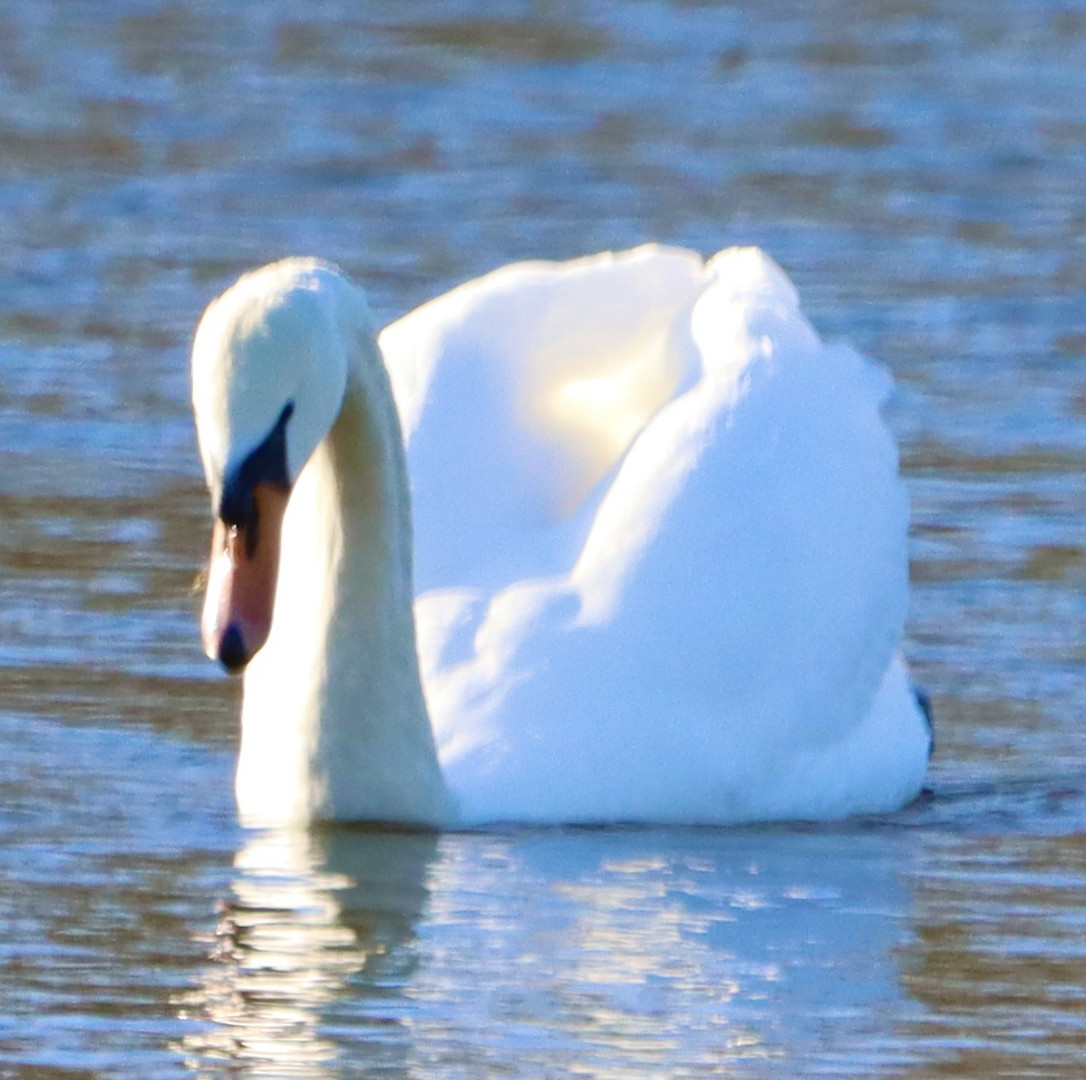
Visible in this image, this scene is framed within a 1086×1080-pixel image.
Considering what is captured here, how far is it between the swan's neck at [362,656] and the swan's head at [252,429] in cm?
45

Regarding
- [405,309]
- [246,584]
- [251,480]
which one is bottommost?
[246,584]

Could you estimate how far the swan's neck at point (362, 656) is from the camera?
277 inches

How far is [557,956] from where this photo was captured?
20.5ft

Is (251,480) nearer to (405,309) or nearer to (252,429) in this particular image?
(252,429)

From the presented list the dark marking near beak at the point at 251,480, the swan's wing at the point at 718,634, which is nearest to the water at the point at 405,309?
the swan's wing at the point at 718,634

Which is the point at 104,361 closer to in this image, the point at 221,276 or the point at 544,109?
the point at 221,276

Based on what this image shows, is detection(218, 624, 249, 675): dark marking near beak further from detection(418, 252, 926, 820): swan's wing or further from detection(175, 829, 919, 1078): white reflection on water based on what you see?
detection(418, 252, 926, 820): swan's wing

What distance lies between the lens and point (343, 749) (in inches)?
280

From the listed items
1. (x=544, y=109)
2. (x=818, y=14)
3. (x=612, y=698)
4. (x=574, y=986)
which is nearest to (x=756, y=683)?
(x=612, y=698)

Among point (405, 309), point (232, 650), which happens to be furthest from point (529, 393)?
point (405, 309)

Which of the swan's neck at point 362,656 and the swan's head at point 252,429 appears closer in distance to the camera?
the swan's head at point 252,429

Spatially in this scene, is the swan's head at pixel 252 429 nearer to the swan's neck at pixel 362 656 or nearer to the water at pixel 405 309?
the swan's neck at pixel 362 656

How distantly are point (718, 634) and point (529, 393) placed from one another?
989 millimetres

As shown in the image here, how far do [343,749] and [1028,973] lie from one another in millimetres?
1540
